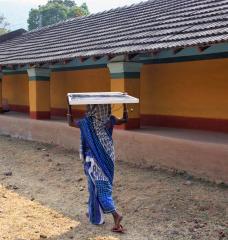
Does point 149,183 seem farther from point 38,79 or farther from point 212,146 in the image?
point 38,79

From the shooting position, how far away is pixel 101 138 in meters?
5.35

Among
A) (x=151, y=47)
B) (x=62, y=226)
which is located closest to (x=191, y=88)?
(x=151, y=47)

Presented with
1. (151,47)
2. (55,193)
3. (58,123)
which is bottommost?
(55,193)

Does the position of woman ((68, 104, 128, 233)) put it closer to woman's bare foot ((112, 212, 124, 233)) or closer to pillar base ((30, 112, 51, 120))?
woman's bare foot ((112, 212, 124, 233))

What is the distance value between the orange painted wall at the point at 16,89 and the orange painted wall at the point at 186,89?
6.28 meters

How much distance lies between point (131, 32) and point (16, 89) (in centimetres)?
696

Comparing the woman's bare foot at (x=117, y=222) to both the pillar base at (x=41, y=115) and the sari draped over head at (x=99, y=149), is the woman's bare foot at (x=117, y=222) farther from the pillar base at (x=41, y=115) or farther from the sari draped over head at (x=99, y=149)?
the pillar base at (x=41, y=115)

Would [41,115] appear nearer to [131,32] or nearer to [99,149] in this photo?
[131,32]

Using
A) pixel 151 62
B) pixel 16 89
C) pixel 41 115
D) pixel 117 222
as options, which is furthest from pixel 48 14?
pixel 117 222

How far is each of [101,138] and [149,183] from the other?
88.6 inches

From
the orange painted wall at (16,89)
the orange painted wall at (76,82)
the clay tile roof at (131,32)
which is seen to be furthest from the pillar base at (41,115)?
the orange painted wall at (16,89)

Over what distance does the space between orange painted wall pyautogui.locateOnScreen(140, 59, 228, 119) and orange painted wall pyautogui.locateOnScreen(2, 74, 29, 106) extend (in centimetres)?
628

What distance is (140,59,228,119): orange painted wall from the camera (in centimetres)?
846

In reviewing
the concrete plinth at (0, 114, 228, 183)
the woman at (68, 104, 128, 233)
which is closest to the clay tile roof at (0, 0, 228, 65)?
the concrete plinth at (0, 114, 228, 183)
